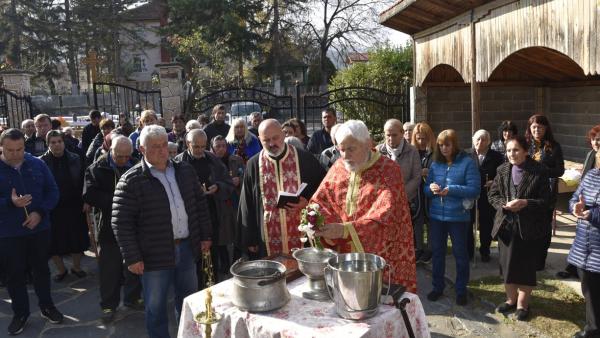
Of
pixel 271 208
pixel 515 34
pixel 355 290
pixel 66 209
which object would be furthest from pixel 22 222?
pixel 515 34

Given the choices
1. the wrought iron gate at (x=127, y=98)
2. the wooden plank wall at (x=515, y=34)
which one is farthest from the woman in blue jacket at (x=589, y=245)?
the wrought iron gate at (x=127, y=98)

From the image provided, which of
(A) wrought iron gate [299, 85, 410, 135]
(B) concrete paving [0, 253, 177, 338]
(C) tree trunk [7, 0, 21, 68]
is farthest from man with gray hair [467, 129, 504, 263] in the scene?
(C) tree trunk [7, 0, 21, 68]

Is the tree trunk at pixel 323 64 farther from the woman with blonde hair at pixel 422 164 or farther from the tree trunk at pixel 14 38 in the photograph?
the woman with blonde hair at pixel 422 164

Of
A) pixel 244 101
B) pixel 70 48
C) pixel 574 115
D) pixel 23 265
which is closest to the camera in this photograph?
pixel 23 265

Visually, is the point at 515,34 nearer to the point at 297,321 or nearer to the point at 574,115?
the point at 574,115

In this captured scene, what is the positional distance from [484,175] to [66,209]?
518 centimetres

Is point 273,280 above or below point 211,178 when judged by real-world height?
below

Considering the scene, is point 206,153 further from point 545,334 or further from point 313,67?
point 313,67

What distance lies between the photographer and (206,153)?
5637 millimetres

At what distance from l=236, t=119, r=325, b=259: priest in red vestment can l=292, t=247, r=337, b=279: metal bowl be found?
144 cm

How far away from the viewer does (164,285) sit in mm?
3990

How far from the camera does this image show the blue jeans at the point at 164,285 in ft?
12.9

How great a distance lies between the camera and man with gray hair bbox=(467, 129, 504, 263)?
6268 mm

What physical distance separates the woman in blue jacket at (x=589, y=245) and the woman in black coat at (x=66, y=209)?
535cm
